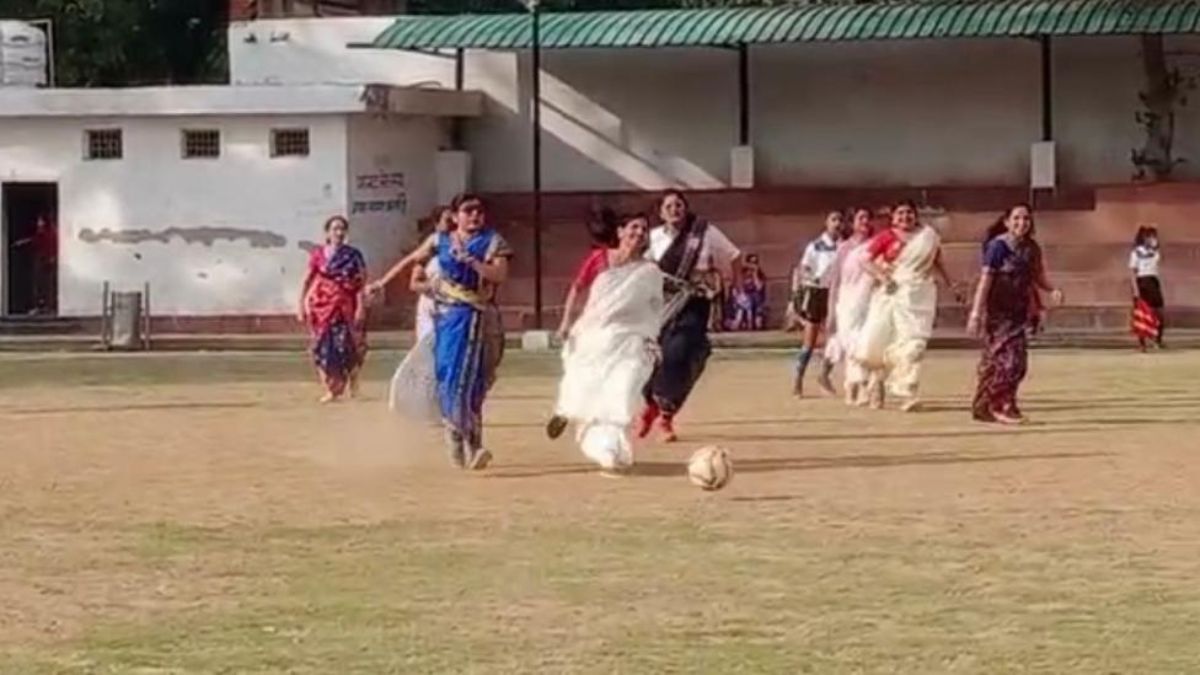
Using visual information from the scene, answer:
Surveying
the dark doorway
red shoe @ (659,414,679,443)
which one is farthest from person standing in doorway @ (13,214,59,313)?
red shoe @ (659,414,679,443)

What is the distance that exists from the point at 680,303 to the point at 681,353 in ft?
1.04

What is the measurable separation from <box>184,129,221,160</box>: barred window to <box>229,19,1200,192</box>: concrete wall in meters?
2.88

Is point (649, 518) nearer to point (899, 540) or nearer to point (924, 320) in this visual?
point (899, 540)

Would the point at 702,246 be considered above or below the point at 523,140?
below

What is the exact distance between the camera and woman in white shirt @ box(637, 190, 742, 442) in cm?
1738

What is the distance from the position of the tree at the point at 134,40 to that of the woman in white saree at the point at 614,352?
2920 cm

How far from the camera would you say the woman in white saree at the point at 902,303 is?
67.8 feet

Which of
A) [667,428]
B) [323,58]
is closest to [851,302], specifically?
[667,428]

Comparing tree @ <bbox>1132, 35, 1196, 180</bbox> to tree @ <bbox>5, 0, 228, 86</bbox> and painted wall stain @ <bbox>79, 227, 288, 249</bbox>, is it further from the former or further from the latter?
tree @ <bbox>5, 0, 228, 86</bbox>

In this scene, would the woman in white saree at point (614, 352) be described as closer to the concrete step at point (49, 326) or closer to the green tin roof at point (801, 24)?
the green tin roof at point (801, 24)

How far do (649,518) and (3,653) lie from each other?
4423mm

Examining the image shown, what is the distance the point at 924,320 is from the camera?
2075 centimetres

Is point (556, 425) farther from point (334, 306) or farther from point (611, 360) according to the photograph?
point (334, 306)

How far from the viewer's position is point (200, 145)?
125 ft
